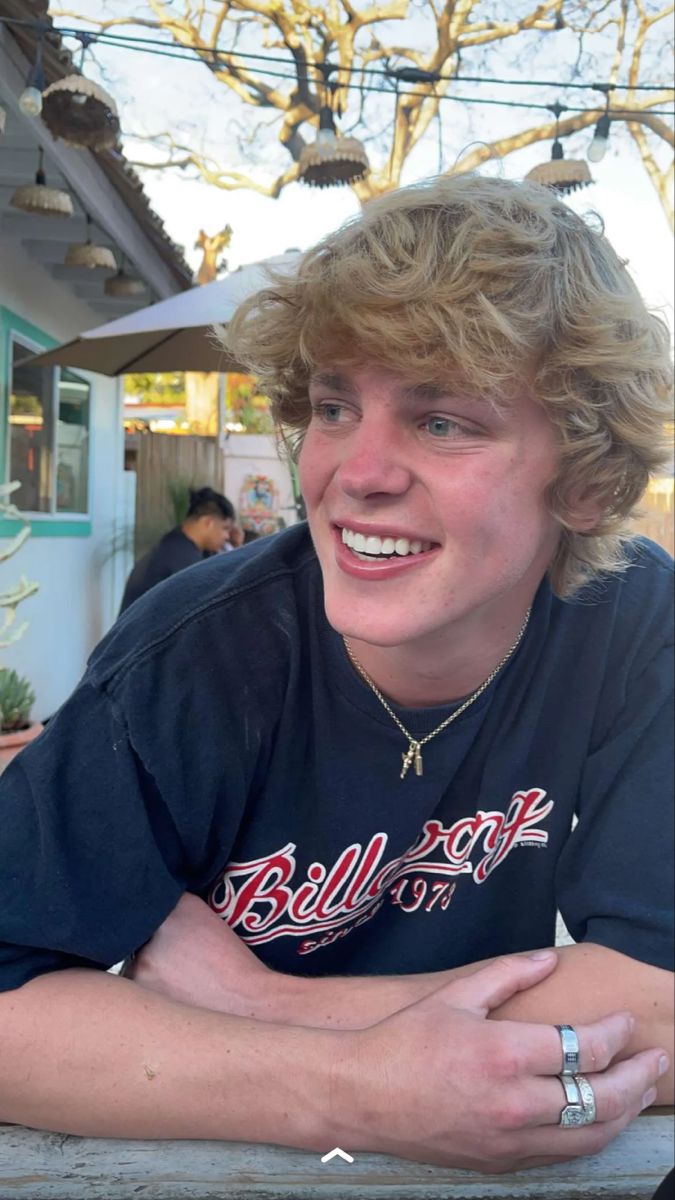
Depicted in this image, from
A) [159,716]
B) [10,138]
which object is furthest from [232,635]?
[10,138]

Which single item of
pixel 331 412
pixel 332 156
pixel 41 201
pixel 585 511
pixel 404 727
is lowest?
pixel 404 727

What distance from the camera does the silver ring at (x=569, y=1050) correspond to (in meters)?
0.93

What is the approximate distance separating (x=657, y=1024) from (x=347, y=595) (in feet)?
1.92

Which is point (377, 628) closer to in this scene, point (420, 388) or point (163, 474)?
point (420, 388)

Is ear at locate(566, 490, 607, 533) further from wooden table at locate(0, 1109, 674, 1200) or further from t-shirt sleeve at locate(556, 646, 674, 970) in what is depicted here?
wooden table at locate(0, 1109, 674, 1200)

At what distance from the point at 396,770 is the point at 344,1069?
0.36 m

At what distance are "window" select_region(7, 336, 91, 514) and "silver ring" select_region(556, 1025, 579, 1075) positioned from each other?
3900 millimetres

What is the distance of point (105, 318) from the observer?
696 cm

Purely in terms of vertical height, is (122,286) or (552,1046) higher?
(122,286)

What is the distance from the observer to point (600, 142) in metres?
4.63

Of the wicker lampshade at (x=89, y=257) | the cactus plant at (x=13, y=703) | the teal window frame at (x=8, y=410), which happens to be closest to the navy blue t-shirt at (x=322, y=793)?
the cactus plant at (x=13, y=703)

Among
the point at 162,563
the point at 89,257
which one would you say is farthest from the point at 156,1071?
the point at 162,563

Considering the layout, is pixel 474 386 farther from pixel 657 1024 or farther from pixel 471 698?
pixel 657 1024

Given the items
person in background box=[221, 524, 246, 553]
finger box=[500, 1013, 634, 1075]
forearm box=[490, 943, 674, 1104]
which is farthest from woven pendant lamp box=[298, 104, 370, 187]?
finger box=[500, 1013, 634, 1075]
